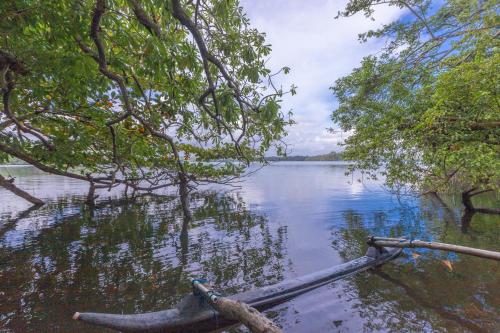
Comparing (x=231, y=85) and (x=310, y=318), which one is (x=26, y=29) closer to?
(x=231, y=85)

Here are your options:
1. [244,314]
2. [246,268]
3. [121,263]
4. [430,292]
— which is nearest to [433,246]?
[430,292]

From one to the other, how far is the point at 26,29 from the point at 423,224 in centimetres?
1807

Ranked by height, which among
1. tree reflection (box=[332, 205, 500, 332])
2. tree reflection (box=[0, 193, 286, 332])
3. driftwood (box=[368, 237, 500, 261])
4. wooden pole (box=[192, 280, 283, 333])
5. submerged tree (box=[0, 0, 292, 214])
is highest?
submerged tree (box=[0, 0, 292, 214])

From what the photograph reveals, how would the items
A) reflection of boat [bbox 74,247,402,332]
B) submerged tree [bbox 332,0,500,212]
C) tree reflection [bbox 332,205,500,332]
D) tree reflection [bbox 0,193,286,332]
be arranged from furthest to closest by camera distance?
submerged tree [bbox 332,0,500,212] → tree reflection [bbox 0,193,286,332] → tree reflection [bbox 332,205,500,332] → reflection of boat [bbox 74,247,402,332]

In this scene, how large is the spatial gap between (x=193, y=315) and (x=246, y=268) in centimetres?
420

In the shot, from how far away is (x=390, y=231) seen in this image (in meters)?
13.8

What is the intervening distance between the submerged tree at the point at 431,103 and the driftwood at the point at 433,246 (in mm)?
3861

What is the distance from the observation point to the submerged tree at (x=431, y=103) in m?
8.86

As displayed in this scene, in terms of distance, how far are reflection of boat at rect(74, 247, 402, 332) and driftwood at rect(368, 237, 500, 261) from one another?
204 centimetres

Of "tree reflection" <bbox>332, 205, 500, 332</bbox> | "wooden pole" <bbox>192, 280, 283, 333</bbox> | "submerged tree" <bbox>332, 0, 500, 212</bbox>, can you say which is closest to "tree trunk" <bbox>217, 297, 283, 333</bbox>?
"wooden pole" <bbox>192, 280, 283, 333</bbox>

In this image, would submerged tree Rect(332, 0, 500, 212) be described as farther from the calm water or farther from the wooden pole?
the wooden pole

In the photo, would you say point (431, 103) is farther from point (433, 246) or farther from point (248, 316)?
point (248, 316)

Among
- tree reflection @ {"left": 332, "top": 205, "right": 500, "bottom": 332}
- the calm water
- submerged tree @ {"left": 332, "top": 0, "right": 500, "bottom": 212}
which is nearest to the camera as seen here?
tree reflection @ {"left": 332, "top": 205, "right": 500, "bottom": 332}

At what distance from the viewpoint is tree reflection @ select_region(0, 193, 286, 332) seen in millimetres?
6316
